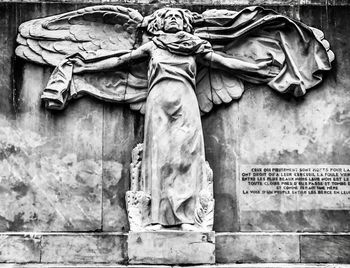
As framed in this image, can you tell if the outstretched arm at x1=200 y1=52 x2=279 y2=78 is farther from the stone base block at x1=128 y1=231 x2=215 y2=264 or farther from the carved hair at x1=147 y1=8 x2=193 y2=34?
the stone base block at x1=128 y1=231 x2=215 y2=264

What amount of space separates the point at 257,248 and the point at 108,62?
410 centimetres

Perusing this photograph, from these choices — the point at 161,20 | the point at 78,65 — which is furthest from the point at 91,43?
the point at 161,20

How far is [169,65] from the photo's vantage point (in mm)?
11938

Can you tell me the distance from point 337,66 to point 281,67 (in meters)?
1.04

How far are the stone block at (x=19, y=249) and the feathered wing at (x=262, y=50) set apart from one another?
12.1ft

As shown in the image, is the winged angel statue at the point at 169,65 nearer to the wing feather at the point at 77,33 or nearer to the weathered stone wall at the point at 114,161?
the wing feather at the point at 77,33

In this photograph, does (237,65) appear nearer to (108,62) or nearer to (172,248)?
(108,62)

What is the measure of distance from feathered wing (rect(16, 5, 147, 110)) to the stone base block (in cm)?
246

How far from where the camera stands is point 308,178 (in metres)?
12.2

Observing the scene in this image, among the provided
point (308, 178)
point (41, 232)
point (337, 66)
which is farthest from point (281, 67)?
point (41, 232)

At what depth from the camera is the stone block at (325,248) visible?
11820mm

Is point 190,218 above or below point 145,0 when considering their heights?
below

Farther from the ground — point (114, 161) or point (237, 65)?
point (237, 65)

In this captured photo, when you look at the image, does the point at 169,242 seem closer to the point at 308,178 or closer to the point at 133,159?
the point at 133,159
